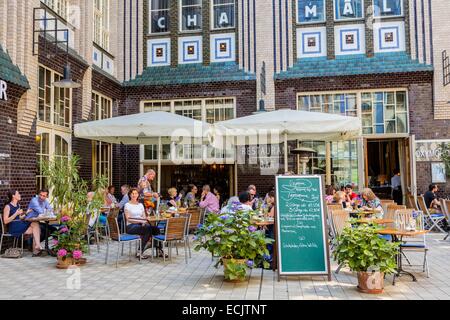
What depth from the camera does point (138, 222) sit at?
303 inches

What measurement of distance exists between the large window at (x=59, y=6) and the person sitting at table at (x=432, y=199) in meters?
10.5

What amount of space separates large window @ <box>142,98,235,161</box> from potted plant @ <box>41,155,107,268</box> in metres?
5.52

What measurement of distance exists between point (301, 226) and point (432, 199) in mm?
6868

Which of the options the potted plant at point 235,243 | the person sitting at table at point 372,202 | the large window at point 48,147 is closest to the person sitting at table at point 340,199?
the person sitting at table at point 372,202

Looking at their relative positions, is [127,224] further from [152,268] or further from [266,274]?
[266,274]

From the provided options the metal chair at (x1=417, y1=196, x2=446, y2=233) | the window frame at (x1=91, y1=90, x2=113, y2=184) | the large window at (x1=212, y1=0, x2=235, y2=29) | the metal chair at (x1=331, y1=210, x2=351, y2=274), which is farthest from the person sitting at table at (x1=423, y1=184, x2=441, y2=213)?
the window frame at (x1=91, y1=90, x2=113, y2=184)

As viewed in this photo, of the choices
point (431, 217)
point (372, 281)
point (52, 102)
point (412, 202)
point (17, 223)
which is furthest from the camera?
point (412, 202)

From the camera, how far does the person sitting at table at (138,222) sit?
770 centimetres

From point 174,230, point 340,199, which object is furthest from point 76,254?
point 340,199

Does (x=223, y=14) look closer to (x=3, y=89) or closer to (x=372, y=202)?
(x=3, y=89)

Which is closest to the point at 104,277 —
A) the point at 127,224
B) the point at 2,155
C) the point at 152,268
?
the point at 152,268

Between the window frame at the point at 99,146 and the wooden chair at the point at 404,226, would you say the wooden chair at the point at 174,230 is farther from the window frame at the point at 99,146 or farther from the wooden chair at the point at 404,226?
the window frame at the point at 99,146

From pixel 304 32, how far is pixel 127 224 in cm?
871

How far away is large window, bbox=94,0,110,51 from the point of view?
1337cm
